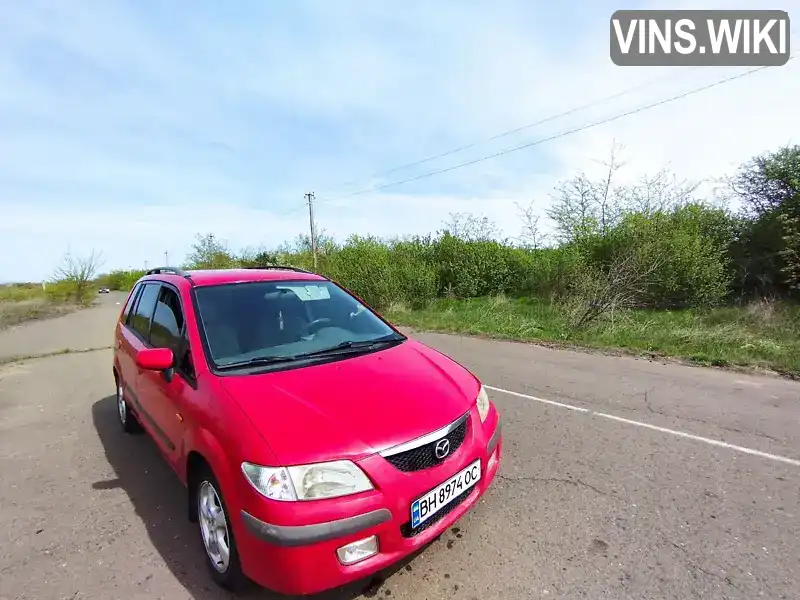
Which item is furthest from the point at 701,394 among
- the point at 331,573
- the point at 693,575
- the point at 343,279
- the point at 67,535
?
the point at 343,279

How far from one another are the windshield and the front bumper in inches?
42.0

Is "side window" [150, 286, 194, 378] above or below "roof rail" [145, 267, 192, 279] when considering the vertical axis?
below

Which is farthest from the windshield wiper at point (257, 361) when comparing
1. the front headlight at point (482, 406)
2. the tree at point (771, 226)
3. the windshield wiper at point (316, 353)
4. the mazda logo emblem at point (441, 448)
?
the tree at point (771, 226)

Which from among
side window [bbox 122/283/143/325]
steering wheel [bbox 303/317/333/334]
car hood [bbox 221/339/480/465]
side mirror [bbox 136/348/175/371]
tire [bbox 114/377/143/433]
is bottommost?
tire [bbox 114/377/143/433]

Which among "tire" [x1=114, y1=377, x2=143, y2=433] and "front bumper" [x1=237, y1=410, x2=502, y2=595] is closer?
"front bumper" [x1=237, y1=410, x2=502, y2=595]

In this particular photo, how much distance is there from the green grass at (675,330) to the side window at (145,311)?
7.46m

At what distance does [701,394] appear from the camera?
529cm

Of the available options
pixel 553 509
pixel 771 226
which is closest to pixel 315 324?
pixel 553 509

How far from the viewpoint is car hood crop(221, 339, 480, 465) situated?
6.47 ft

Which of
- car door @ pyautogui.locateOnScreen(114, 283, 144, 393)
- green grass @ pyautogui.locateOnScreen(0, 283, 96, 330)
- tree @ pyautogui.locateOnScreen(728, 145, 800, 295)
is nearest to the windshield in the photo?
car door @ pyautogui.locateOnScreen(114, 283, 144, 393)

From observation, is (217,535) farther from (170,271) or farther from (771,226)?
(771,226)

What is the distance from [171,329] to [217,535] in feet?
4.95

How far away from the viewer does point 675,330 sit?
8.86 m

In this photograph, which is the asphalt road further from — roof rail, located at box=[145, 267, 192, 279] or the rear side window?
roof rail, located at box=[145, 267, 192, 279]
